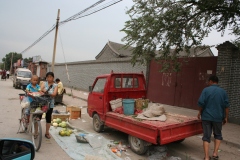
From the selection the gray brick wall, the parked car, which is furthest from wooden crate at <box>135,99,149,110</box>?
the gray brick wall

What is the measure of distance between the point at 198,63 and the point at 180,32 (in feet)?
10.4

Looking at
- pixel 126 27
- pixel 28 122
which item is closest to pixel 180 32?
pixel 126 27

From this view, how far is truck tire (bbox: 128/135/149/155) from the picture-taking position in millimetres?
4910

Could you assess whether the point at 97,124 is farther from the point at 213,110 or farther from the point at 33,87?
the point at 213,110

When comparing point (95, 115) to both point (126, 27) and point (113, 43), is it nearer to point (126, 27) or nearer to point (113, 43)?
point (126, 27)

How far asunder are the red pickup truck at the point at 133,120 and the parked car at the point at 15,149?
9.39ft

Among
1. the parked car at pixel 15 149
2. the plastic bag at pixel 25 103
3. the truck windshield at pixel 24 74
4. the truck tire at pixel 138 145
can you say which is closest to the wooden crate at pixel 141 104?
the truck tire at pixel 138 145

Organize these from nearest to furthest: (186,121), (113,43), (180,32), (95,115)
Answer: (186,121), (95,115), (180,32), (113,43)

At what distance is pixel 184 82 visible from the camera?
1081 cm

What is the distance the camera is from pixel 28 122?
226 inches

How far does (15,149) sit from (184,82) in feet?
32.2

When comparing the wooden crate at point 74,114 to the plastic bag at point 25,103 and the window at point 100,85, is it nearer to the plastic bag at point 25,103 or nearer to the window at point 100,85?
the window at point 100,85

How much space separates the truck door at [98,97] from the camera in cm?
650

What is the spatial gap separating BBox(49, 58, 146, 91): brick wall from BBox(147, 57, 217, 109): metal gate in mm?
1711
